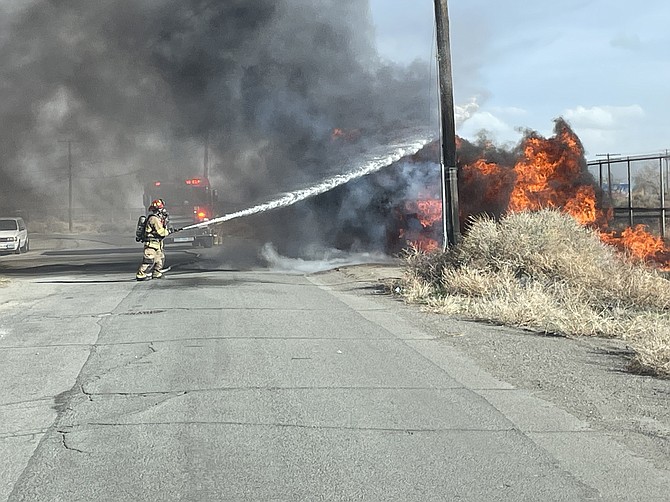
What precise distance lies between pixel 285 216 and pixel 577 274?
47.3 feet

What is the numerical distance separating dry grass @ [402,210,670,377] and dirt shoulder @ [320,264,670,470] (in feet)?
1.54

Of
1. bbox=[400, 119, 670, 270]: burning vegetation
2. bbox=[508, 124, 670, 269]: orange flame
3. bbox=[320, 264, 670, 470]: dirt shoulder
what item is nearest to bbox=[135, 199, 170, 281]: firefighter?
bbox=[400, 119, 670, 270]: burning vegetation

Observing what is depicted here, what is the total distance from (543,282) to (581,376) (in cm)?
632

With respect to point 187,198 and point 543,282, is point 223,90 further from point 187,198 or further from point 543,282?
point 543,282

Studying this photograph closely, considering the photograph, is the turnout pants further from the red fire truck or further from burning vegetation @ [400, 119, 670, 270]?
the red fire truck

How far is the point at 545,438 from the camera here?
20.6 feet

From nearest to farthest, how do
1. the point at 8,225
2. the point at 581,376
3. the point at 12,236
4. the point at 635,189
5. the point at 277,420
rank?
the point at 277,420, the point at 581,376, the point at 12,236, the point at 8,225, the point at 635,189

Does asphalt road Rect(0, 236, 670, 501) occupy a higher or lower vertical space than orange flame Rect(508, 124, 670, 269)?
lower

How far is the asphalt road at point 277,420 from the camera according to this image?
206 inches

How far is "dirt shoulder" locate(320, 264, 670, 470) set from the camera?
657 centimetres

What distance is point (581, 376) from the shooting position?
8.55 m

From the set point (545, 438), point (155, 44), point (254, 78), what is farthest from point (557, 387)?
point (155, 44)

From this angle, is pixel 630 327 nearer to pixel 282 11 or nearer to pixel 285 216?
pixel 285 216

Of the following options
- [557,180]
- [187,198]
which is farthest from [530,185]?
[187,198]
